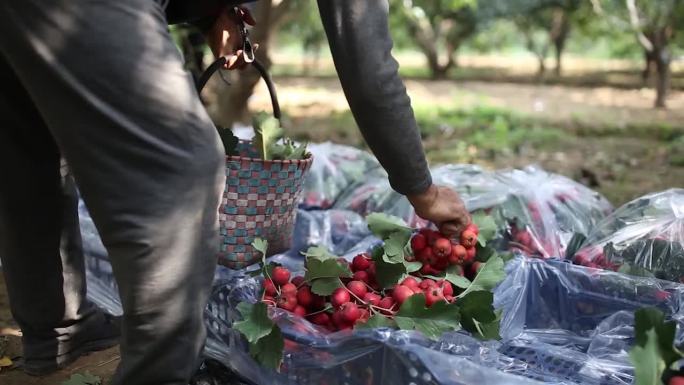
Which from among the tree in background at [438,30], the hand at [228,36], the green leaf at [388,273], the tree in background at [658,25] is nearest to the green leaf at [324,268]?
the green leaf at [388,273]

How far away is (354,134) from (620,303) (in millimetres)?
5438

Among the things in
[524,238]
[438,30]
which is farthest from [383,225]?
[438,30]

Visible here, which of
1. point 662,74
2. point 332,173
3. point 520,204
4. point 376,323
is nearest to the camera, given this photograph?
point 376,323

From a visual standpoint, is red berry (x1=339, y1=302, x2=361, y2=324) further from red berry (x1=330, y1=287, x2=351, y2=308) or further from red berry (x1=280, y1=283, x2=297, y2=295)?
red berry (x1=280, y1=283, x2=297, y2=295)

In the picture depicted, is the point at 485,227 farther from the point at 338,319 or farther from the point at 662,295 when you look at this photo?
the point at 338,319

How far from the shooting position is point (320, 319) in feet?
6.13

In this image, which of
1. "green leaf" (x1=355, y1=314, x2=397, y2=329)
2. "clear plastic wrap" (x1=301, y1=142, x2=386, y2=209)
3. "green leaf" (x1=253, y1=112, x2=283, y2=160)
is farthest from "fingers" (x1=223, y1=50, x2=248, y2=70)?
"clear plastic wrap" (x1=301, y1=142, x2=386, y2=209)

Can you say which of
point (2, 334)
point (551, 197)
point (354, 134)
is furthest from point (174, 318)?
point (354, 134)

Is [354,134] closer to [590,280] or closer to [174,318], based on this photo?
[590,280]

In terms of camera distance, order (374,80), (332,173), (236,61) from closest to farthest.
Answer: (374,80), (236,61), (332,173)

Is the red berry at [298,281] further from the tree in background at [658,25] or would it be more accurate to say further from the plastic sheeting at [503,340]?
the tree in background at [658,25]

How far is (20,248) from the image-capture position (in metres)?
1.90

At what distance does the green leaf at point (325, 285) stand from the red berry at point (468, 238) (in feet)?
1.18

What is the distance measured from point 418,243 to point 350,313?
1.18 feet
